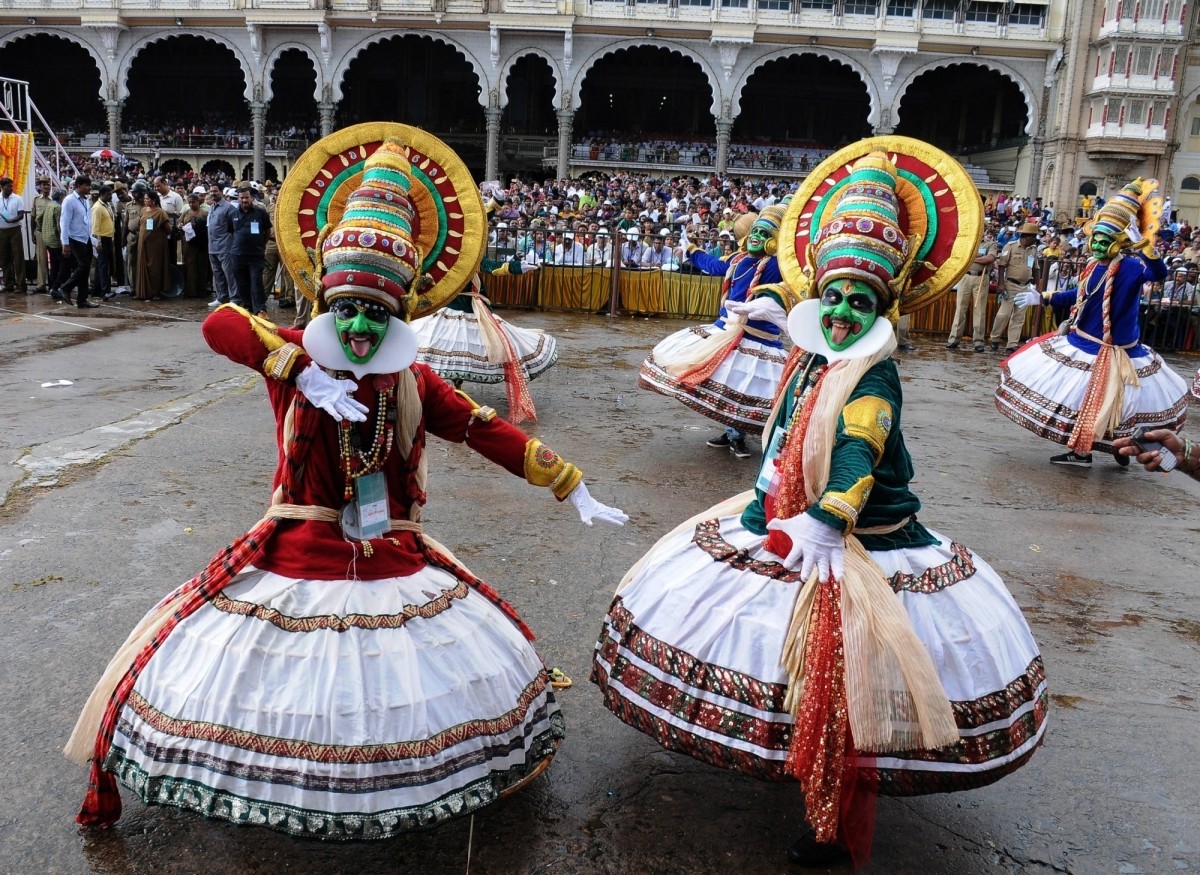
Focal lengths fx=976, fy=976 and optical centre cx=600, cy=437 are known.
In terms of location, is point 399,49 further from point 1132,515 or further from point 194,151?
point 1132,515

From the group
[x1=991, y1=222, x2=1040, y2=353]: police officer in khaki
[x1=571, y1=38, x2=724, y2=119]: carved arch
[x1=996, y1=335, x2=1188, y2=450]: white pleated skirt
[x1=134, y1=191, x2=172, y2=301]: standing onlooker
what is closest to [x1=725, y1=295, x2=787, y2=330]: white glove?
[x1=996, y1=335, x2=1188, y2=450]: white pleated skirt

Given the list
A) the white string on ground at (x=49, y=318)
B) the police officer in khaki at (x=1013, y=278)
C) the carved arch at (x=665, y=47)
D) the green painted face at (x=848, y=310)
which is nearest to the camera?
the green painted face at (x=848, y=310)

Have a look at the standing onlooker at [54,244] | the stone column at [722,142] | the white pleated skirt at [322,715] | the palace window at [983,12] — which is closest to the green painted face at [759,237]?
the white pleated skirt at [322,715]

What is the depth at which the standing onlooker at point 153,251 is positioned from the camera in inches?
613

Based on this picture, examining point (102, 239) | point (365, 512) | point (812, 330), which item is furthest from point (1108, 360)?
point (102, 239)

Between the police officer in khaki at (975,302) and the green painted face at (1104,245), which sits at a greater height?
the green painted face at (1104,245)

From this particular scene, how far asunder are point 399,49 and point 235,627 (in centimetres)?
4241

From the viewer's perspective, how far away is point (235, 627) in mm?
2592

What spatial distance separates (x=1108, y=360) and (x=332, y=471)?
668 cm

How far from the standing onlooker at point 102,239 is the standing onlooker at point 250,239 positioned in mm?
3428

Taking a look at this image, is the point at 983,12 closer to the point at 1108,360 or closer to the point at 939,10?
the point at 939,10

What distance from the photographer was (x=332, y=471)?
2859mm

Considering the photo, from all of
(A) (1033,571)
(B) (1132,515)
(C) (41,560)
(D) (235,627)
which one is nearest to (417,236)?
(D) (235,627)

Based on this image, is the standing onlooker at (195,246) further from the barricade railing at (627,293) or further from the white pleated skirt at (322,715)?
the white pleated skirt at (322,715)
